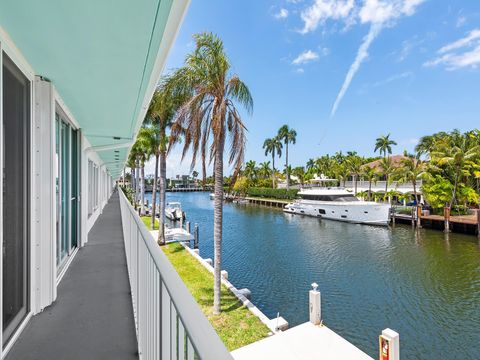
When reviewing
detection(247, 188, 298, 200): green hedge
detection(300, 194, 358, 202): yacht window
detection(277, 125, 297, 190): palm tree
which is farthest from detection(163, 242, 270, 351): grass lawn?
detection(277, 125, 297, 190): palm tree

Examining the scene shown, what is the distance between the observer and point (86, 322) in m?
2.42

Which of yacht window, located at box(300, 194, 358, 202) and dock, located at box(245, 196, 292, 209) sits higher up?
yacht window, located at box(300, 194, 358, 202)

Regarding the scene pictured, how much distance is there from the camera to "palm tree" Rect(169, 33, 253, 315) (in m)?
7.72

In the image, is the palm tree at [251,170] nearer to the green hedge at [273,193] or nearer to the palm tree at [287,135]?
the green hedge at [273,193]

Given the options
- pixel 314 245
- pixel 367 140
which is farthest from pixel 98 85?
pixel 367 140

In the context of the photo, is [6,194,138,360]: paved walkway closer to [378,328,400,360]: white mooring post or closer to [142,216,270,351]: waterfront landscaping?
[142,216,270,351]: waterfront landscaping

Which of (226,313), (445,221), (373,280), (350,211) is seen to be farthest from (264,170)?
(226,313)

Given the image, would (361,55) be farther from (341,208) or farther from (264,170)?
(264,170)

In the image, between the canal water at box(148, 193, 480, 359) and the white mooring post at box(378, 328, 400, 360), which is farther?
the canal water at box(148, 193, 480, 359)

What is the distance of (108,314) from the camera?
8.43ft

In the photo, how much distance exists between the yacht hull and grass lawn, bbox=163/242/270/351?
1997 cm

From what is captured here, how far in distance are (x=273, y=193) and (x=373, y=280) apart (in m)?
34.2

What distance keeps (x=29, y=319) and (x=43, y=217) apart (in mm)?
963

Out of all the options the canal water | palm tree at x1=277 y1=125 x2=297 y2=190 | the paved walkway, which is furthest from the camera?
palm tree at x1=277 y1=125 x2=297 y2=190
